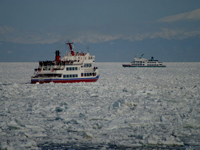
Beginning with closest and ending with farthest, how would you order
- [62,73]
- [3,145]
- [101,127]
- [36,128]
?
[3,145] < [36,128] < [101,127] < [62,73]

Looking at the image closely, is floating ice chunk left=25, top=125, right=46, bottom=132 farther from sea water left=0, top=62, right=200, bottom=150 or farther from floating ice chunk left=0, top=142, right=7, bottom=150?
floating ice chunk left=0, top=142, right=7, bottom=150

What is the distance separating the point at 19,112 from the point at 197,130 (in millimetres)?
7893

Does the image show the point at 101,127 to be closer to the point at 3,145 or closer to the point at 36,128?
the point at 36,128

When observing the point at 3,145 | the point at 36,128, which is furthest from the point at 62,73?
the point at 3,145

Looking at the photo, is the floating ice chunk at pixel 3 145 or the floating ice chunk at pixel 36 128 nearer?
the floating ice chunk at pixel 3 145

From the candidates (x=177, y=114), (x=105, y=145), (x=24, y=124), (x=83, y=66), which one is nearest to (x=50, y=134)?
(x=24, y=124)

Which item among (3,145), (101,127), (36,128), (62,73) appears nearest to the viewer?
(3,145)

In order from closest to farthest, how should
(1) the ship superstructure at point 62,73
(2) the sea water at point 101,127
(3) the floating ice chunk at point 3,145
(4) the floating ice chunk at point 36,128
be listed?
(3) the floating ice chunk at point 3,145, (2) the sea water at point 101,127, (4) the floating ice chunk at point 36,128, (1) the ship superstructure at point 62,73

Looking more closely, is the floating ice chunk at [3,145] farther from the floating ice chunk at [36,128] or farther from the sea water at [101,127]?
the floating ice chunk at [36,128]

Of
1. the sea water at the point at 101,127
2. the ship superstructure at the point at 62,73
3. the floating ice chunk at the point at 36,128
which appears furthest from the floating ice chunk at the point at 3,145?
the ship superstructure at the point at 62,73

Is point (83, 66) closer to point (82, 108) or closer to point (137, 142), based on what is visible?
point (82, 108)

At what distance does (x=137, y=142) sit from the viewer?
788cm

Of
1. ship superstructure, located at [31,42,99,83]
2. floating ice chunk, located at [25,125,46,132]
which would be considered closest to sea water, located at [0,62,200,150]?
floating ice chunk, located at [25,125,46,132]

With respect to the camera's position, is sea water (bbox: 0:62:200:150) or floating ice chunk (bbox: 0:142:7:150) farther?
sea water (bbox: 0:62:200:150)
